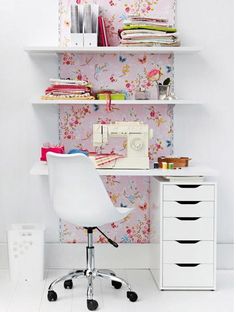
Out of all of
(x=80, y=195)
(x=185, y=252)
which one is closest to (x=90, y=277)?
(x=80, y=195)

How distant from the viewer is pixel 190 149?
16.0 feet

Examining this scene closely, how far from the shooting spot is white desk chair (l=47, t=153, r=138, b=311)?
3.92 metres

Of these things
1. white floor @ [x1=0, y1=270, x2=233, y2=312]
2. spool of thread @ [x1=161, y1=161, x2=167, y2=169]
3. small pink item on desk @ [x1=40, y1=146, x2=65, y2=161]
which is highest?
small pink item on desk @ [x1=40, y1=146, x2=65, y2=161]

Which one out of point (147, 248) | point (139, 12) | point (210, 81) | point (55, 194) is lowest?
point (147, 248)

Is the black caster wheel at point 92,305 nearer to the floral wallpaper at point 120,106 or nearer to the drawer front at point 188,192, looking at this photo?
the drawer front at point 188,192

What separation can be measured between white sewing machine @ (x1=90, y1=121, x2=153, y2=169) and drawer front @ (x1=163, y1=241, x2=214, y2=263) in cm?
53

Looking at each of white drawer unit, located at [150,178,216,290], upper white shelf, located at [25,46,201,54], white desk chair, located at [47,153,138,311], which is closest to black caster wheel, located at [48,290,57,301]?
white desk chair, located at [47,153,138,311]

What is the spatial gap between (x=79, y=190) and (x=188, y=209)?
2.52ft

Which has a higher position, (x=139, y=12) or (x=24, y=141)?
(x=139, y=12)

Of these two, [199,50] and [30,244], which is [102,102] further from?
[30,244]

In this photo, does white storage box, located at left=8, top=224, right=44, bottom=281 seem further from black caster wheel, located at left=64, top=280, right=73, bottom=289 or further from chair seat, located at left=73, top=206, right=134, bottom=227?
chair seat, located at left=73, top=206, right=134, bottom=227

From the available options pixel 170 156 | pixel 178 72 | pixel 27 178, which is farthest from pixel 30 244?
pixel 178 72

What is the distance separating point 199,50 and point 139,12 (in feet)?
1.74

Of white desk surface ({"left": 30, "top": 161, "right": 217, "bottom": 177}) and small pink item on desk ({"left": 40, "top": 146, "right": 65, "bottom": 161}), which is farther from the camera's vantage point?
small pink item on desk ({"left": 40, "top": 146, "right": 65, "bottom": 161})
